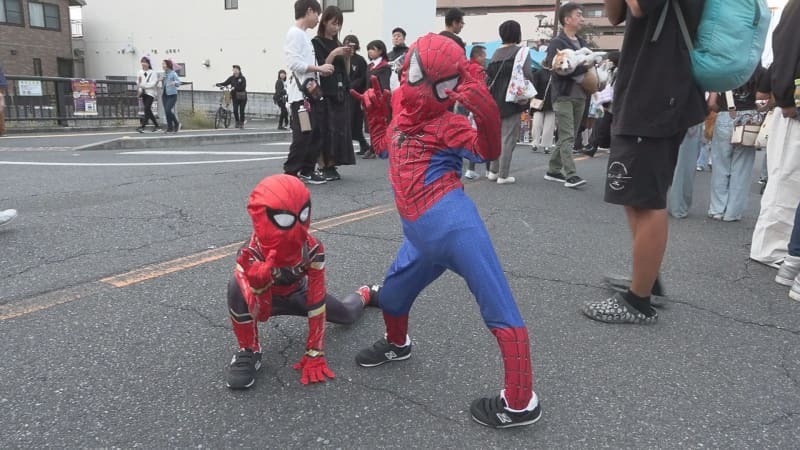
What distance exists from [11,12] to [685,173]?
33663 millimetres

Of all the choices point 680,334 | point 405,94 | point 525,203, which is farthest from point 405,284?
point 525,203

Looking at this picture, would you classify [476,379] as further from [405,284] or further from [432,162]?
[432,162]

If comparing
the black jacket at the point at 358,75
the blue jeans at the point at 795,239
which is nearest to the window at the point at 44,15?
the black jacket at the point at 358,75

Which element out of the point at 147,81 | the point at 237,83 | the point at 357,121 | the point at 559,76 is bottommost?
the point at 357,121

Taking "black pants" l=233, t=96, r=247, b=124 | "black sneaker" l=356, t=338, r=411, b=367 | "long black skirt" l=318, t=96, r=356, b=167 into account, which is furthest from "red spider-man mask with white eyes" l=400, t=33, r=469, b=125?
"black pants" l=233, t=96, r=247, b=124

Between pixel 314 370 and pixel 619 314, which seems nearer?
pixel 314 370

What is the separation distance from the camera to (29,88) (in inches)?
579

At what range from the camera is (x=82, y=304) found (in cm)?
289

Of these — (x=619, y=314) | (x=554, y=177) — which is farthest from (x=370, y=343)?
(x=554, y=177)

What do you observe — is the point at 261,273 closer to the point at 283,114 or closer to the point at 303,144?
the point at 303,144

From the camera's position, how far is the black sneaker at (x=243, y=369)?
2.18 metres

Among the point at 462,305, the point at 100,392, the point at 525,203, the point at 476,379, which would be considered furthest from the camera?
the point at 525,203

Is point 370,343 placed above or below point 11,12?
below

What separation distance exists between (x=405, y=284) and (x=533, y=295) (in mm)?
1292
